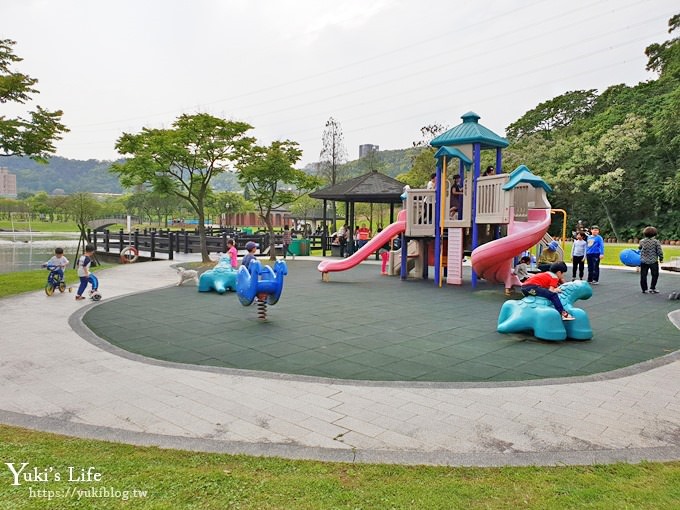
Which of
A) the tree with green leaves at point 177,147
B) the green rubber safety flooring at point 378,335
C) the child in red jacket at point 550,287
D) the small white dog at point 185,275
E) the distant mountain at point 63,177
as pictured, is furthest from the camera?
the distant mountain at point 63,177

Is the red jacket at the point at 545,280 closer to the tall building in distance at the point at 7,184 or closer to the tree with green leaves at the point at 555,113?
the tree with green leaves at the point at 555,113

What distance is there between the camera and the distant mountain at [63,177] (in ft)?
574

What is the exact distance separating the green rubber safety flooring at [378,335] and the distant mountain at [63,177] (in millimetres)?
180644

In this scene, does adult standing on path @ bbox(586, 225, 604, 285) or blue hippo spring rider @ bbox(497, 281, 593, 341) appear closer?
blue hippo spring rider @ bbox(497, 281, 593, 341)

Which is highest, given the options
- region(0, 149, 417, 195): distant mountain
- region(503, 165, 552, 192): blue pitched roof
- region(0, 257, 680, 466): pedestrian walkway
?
region(0, 149, 417, 195): distant mountain

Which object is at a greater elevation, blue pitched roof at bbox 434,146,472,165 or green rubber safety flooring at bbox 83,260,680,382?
blue pitched roof at bbox 434,146,472,165

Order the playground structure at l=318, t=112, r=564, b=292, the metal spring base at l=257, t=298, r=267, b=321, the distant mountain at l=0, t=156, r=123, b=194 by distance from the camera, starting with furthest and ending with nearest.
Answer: the distant mountain at l=0, t=156, r=123, b=194
the playground structure at l=318, t=112, r=564, b=292
the metal spring base at l=257, t=298, r=267, b=321

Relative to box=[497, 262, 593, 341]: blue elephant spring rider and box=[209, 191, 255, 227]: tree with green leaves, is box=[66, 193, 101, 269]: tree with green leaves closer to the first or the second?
box=[497, 262, 593, 341]: blue elephant spring rider

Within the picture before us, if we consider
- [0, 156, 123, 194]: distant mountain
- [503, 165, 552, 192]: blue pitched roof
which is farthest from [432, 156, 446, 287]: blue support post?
[0, 156, 123, 194]: distant mountain

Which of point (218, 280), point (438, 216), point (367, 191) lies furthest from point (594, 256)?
point (367, 191)

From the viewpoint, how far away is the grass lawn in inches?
112

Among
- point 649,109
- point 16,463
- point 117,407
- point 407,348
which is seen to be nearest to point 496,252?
point 407,348

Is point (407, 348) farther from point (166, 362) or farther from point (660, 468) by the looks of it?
point (660, 468)

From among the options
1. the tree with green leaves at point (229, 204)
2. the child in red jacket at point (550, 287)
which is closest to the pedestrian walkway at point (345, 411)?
the child in red jacket at point (550, 287)
